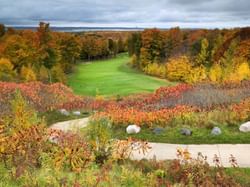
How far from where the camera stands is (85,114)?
19.4 m

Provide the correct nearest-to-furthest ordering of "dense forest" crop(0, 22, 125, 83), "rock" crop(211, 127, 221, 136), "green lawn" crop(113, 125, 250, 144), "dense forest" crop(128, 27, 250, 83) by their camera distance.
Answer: "green lawn" crop(113, 125, 250, 144), "rock" crop(211, 127, 221, 136), "dense forest" crop(0, 22, 125, 83), "dense forest" crop(128, 27, 250, 83)

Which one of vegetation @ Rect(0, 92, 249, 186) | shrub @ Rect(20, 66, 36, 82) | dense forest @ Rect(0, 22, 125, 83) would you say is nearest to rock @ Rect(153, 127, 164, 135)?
vegetation @ Rect(0, 92, 249, 186)

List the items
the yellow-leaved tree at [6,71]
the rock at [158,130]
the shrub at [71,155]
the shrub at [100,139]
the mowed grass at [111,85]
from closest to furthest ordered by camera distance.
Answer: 1. the shrub at [71,155]
2. the shrub at [100,139]
3. the rock at [158,130]
4. the mowed grass at [111,85]
5. the yellow-leaved tree at [6,71]

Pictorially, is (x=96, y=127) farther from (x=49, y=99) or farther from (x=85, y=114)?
(x=49, y=99)

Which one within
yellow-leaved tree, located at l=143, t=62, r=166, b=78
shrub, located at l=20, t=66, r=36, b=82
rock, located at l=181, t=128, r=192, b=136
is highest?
rock, located at l=181, t=128, r=192, b=136

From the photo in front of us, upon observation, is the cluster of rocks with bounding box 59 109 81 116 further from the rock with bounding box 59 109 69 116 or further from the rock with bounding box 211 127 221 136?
the rock with bounding box 211 127 221 136

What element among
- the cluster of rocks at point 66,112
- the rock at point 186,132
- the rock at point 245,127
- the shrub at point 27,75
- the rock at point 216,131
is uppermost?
the rock at point 245,127

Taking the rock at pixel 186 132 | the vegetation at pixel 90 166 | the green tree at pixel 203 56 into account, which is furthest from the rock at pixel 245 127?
the green tree at pixel 203 56

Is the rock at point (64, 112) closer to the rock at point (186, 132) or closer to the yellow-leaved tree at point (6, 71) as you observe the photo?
the rock at point (186, 132)

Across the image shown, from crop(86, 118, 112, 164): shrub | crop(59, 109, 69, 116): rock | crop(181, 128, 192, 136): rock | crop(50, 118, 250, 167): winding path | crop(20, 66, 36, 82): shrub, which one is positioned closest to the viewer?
crop(86, 118, 112, 164): shrub

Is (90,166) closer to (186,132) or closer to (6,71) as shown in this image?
(186,132)

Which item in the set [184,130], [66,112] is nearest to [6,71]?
[66,112]

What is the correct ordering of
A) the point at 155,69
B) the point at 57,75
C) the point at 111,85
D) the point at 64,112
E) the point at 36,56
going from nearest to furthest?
1. the point at 64,112
2. the point at 111,85
3. the point at 57,75
4. the point at 36,56
5. the point at 155,69

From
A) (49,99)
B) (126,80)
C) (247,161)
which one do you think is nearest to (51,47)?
(126,80)
